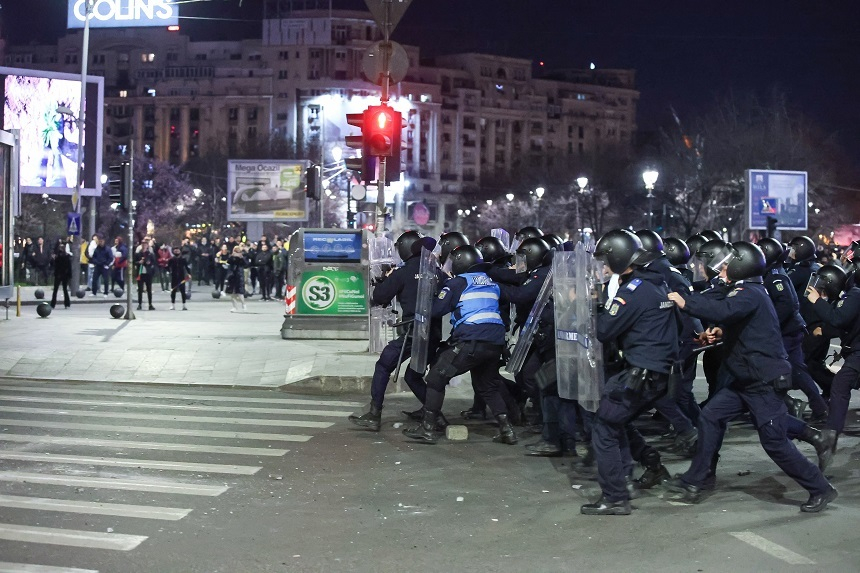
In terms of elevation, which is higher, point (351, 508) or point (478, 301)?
point (478, 301)

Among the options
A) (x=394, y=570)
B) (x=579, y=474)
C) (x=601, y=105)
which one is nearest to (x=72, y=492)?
(x=394, y=570)

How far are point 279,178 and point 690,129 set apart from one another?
26.6 m

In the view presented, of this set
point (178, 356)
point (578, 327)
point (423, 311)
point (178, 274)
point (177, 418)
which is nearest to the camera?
point (578, 327)

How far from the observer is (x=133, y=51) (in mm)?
146875

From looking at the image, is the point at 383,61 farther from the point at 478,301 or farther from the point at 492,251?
the point at 478,301

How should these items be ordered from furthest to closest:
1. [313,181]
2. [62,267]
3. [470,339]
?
[313,181] → [62,267] → [470,339]

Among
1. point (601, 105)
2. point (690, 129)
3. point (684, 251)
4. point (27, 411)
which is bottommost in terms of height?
point (27, 411)

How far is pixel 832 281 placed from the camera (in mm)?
10727

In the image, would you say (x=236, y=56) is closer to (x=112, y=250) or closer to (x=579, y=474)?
(x=112, y=250)

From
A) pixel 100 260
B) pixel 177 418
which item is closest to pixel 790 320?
pixel 177 418

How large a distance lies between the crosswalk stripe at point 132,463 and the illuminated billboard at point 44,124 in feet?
86.8

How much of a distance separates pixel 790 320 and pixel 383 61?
784 centimetres

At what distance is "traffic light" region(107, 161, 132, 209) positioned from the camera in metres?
21.4

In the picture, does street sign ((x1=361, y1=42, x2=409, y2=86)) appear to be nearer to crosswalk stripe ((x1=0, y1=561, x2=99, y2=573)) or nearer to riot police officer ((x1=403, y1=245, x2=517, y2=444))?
riot police officer ((x1=403, y1=245, x2=517, y2=444))
